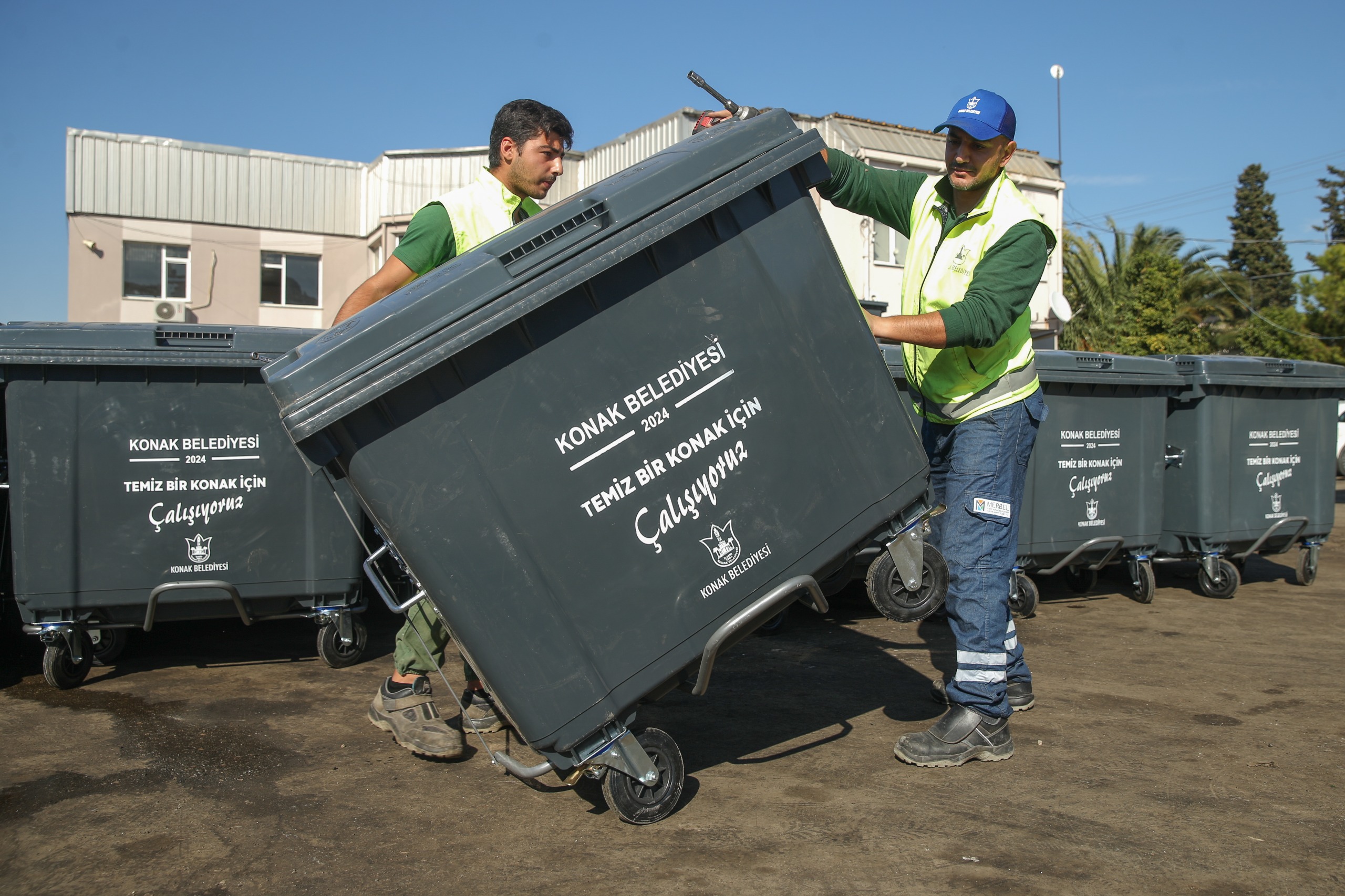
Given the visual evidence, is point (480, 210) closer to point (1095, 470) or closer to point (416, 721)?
point (416, 721)

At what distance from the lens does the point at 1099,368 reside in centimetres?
562

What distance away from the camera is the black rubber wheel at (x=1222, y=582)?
6.04m

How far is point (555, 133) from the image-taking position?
3.33m

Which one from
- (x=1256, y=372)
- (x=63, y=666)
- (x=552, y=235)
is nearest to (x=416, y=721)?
(x=552, y=235)

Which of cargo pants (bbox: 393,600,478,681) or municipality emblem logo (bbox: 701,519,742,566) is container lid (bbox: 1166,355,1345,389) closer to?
municipality emblem logo (bbox: 701,519,742,566)

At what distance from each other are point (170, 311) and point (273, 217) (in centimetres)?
297

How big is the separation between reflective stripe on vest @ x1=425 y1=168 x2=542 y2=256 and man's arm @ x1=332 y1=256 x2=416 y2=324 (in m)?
0.20

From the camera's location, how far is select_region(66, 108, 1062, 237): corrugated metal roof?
Result: 64.8 ft

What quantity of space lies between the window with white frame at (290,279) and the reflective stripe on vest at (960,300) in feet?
68.1

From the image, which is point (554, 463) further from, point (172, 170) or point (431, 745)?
point (172, 170)

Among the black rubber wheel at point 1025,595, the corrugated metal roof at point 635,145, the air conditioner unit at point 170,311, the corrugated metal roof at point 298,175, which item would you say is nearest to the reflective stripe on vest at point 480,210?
the black rubber wheel at point 1025,595

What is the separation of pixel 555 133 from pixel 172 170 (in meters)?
20.4

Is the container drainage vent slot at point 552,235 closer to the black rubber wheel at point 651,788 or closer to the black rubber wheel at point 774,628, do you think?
the black rubber wheel at point 651,788

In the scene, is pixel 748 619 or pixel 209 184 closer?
pixel 748 619
